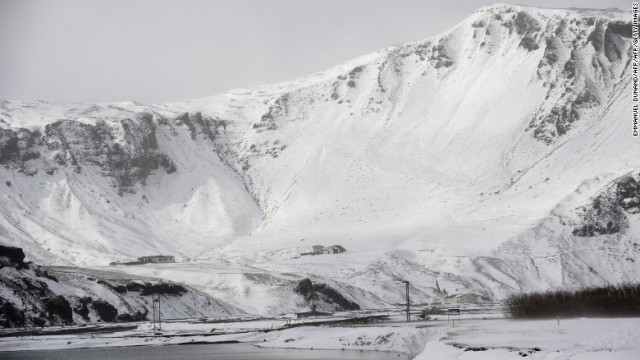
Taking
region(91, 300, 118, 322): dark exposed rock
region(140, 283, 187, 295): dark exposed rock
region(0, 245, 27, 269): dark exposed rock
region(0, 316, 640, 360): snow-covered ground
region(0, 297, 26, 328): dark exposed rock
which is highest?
region(0, 245, 27, 269): dark exposed rock

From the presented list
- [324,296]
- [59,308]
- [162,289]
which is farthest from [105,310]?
[324,296]

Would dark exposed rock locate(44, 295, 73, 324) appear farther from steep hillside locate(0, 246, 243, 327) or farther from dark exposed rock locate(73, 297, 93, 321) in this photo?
dark exposed rock locate(73, 297, 93, 321)

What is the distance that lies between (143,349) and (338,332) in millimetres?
21457

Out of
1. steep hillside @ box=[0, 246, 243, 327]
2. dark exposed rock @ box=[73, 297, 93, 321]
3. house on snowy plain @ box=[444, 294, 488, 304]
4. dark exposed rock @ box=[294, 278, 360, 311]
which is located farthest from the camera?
house on snowy plain @ box=[444, 294, 488, 304]

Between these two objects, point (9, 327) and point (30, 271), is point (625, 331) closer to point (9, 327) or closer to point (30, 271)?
point (9, 327)

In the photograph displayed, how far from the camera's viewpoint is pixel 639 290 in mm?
90688

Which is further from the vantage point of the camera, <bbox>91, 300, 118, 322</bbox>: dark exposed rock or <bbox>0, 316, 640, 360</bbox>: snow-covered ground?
<bbox>91, 300, 118, 322</bbox>: dark exposed rock

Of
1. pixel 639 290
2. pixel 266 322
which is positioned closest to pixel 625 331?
pixel 639 290

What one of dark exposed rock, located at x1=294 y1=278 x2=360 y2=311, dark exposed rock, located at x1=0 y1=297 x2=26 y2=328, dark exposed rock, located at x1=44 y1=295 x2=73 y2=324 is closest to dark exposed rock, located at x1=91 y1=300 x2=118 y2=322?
dark exposed rock, located at x1=44 y1=295 x2=73 y2=324

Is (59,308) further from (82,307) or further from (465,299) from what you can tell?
(465,299)

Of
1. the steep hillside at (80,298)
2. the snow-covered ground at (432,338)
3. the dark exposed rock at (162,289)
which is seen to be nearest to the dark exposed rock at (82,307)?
the steep hillside at (80,298)

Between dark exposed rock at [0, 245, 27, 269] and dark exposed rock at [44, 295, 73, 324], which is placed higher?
dark exposed rock at [0, 245, 27, 269]

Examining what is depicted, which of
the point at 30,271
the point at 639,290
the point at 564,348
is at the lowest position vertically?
the point at 564,348

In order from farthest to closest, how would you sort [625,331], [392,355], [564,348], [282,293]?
[282,293]
[392,355]
[625,331]
[564,348]
